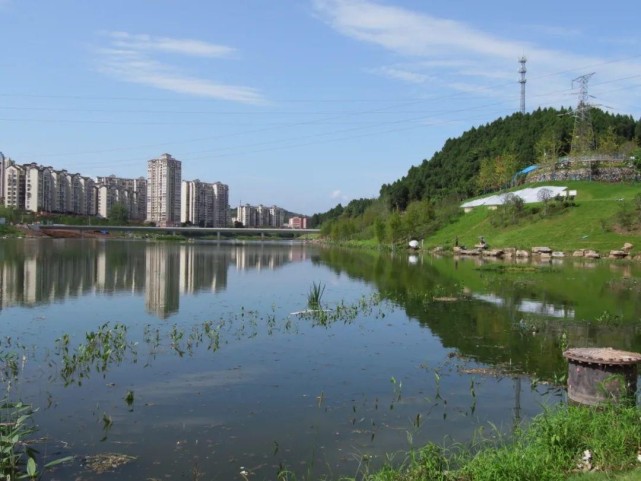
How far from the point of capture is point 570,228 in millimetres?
76062

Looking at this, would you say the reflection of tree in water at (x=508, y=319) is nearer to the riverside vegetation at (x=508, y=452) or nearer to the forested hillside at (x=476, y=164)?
the riverside vegetation at (x=508, y=452)

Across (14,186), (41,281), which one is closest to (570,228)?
(41,281)

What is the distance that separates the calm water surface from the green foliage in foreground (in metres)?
1.00

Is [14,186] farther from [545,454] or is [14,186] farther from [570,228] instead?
[545,454]

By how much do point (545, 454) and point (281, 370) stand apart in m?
7.98

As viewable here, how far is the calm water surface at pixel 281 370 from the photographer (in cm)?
957

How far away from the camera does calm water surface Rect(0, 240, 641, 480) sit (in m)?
9.57

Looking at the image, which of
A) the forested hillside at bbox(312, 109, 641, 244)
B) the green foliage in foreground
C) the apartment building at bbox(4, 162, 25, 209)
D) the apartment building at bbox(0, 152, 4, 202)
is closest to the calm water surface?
the green foliage in foreground

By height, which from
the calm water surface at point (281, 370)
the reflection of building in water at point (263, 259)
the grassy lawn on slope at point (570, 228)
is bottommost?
the calm water surface at point (281, 370)

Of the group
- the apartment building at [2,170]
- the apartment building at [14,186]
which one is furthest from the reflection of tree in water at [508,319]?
the apartment building at [2,170]

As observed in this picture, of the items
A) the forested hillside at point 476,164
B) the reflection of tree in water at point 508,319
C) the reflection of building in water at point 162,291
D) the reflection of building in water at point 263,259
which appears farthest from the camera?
the forested hillside at point 476,164

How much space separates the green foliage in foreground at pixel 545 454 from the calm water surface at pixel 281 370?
3.28ft

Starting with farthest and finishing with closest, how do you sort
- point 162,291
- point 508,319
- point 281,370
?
1. point 162,291
2. point 508,319
3. point 281,370

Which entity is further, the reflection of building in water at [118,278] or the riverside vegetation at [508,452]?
the reflection of building in water at [118,278]
